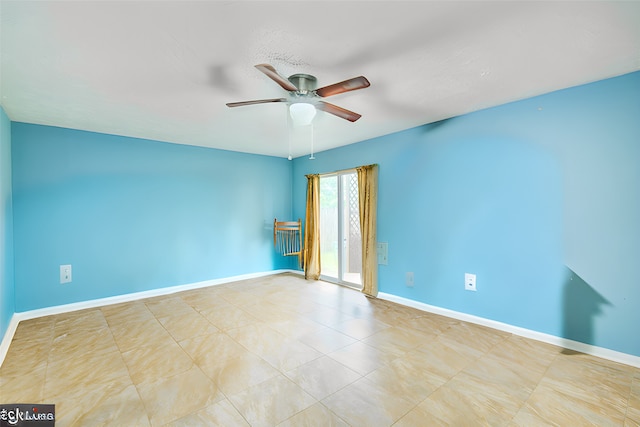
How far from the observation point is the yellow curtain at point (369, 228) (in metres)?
3.90

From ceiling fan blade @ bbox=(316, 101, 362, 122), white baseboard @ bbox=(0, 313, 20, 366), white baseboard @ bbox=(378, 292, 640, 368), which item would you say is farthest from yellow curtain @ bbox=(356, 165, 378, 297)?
white baseboard @ bbox=(0, 313, 20, 366)

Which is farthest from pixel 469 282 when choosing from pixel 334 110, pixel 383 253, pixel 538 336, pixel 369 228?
pixel 334 110

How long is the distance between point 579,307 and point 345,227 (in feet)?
9.76

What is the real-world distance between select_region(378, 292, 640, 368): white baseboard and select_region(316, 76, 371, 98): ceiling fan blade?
105 inches

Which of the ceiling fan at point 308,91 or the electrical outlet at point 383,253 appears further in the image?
the electrical outlet at point 383,253

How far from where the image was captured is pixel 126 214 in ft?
12.3

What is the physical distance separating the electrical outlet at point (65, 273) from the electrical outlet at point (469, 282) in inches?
186

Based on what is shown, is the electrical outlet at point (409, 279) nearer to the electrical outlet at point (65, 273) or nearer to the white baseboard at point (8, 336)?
the white baseboard at point (8, 336)

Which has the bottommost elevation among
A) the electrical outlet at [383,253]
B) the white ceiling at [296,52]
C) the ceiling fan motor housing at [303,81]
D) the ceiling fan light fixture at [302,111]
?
the electrical outlet at [383,253]

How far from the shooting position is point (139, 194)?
3.83 metres

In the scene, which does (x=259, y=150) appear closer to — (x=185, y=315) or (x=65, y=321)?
(x=185, y=315)

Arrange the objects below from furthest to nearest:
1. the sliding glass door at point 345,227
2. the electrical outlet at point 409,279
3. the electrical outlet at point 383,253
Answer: the sliding glass door at point 345,227 < the electrical outlet at point 383,253 < the electrical outlet at point 409,279

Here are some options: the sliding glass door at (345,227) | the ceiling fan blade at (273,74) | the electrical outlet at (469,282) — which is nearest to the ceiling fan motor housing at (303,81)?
the ceiling fan blade at (273,74)

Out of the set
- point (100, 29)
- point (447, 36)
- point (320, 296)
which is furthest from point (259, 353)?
point (447, 36)
